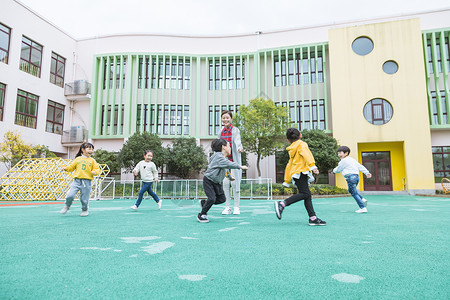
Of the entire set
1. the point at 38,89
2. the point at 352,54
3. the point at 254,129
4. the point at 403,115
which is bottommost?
the point at 254,129

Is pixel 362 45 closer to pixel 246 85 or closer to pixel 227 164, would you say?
pixel 246 85

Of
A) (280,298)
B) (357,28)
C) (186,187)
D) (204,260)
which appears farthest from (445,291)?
(357,28)

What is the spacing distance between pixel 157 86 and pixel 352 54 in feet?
46.9

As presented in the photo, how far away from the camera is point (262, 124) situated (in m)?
16.1

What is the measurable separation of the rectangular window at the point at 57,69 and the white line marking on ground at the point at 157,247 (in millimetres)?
22410

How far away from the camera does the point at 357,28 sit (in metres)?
19.1

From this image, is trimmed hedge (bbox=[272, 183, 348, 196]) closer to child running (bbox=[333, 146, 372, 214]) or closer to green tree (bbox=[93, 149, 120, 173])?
child running (bbox=[333, 146, 372, 214])

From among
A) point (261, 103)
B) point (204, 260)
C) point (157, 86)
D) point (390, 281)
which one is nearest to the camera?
point (390, 281)

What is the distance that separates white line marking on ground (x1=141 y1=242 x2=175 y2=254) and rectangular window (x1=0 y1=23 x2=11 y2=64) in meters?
20.2

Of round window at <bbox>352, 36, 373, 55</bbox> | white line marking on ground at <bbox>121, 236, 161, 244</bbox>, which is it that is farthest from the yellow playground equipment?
round window at <bbox>352, 36, 373, 55</bbox>

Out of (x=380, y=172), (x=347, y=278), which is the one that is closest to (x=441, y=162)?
(x=380, y=172)

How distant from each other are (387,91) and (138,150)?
16179 millimetres

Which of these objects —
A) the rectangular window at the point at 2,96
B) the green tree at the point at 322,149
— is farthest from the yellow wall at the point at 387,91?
the rectangular window at the point at 2,96

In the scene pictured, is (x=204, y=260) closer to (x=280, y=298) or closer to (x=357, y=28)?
(x=280, y=298)
